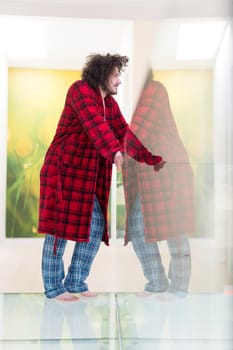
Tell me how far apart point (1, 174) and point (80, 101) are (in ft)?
1.83

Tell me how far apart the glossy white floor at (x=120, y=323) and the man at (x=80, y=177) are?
0.52ft

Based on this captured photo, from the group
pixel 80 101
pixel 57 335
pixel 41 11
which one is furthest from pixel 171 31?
pixel 41 11

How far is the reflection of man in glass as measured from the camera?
495mm

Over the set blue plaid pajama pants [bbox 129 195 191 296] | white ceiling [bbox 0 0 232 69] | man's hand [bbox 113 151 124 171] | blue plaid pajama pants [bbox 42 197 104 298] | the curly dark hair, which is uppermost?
white ceiling [bbox 0 0 232 69]

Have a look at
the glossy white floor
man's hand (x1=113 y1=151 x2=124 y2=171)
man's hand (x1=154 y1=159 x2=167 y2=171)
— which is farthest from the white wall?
man's hand (x1=113 y1=151 x2=124 y2=171)

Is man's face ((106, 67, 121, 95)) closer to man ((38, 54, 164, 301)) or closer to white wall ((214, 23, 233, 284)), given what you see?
man ((38, 54, 164, 301))

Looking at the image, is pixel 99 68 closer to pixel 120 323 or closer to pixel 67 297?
pixel 67 297

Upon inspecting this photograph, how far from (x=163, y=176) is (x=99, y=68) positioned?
167 cm

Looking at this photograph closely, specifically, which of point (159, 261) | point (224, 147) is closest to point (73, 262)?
point (159, 261)

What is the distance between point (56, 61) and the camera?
230 cm

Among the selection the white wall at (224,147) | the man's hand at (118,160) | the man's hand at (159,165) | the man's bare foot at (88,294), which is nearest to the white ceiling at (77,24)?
the man's hand at (118,160)

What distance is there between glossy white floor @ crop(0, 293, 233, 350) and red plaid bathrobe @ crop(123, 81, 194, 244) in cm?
9

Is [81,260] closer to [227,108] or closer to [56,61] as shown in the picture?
[56,61]

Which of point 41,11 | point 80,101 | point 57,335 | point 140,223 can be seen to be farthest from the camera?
point 41,11
